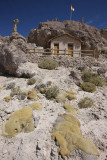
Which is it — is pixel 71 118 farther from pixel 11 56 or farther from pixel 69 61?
pixel 11 56

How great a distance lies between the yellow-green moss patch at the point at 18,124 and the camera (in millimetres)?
5650

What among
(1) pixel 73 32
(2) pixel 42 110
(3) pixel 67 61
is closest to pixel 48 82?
(2) pixel 42 110

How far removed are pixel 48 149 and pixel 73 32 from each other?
932 inches

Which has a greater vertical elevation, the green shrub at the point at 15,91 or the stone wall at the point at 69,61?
the stone wall at the point at 69,61

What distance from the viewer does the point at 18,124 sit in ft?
19.6

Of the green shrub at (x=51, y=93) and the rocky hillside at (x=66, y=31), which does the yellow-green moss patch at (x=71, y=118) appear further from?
the rocky hillside at (x=66, y=31)

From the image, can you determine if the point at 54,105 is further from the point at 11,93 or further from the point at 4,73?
the point at 4,73

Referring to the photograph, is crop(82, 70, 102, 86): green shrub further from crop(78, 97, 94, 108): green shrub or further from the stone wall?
the stone wall

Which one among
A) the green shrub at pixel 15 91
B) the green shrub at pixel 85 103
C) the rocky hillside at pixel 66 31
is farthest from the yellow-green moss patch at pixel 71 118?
the rocky hillside at pixel 66 31

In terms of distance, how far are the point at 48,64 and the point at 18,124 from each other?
9594mm

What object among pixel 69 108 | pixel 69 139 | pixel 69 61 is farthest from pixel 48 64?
pixel 69 139

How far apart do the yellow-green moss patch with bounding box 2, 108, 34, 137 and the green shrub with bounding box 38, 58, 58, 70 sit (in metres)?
8.21

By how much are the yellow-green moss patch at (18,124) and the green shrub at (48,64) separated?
8.21 metres

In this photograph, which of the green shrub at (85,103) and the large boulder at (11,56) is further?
the large boulder at (11,56)
